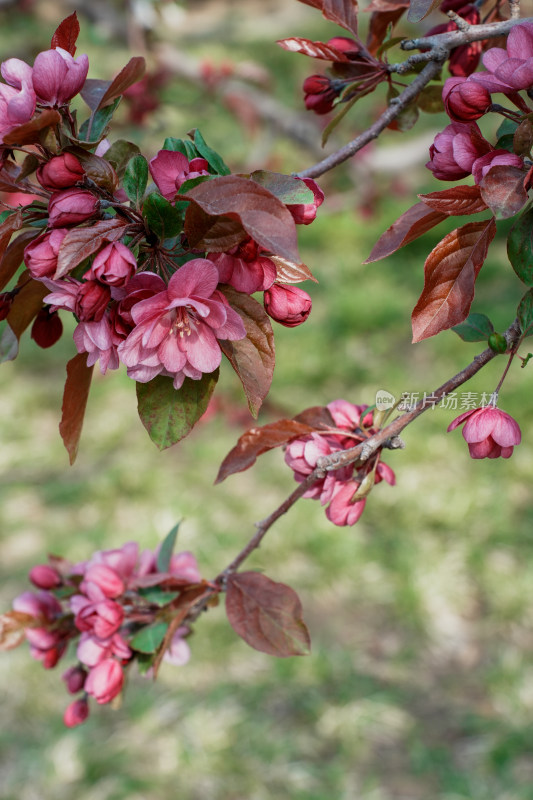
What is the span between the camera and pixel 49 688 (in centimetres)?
175

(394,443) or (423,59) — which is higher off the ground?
(423,59)

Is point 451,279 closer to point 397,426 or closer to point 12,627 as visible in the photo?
point 397,426

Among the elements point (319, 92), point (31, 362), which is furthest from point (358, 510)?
point (31, 362)

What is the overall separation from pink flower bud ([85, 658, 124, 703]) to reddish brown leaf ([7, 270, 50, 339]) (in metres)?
0.32

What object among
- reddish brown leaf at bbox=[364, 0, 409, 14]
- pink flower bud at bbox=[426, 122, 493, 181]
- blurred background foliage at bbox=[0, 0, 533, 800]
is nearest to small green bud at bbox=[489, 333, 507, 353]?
pink flower bud at bbox=[426, 122, 493, 181]

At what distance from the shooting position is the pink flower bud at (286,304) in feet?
1.61

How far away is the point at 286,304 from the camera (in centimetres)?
49

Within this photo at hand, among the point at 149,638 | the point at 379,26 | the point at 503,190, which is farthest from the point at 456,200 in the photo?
the point at 149,638

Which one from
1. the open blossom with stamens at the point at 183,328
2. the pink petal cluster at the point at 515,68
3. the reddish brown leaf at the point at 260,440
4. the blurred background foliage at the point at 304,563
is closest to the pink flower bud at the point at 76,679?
the reddish brown leaf at the point at 260,440

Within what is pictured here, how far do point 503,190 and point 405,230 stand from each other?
0.10 meters

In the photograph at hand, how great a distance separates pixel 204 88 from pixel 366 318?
0.98m

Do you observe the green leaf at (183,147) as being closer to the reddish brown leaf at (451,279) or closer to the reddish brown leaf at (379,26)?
the reddish brown leaf at (451,279)

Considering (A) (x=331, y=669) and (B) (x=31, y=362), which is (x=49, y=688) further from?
(B) (x=31, y=362)

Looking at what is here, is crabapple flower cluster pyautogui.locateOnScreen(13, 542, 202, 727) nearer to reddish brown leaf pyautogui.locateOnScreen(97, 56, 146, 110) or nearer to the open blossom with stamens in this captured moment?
the open blossom with stamens
